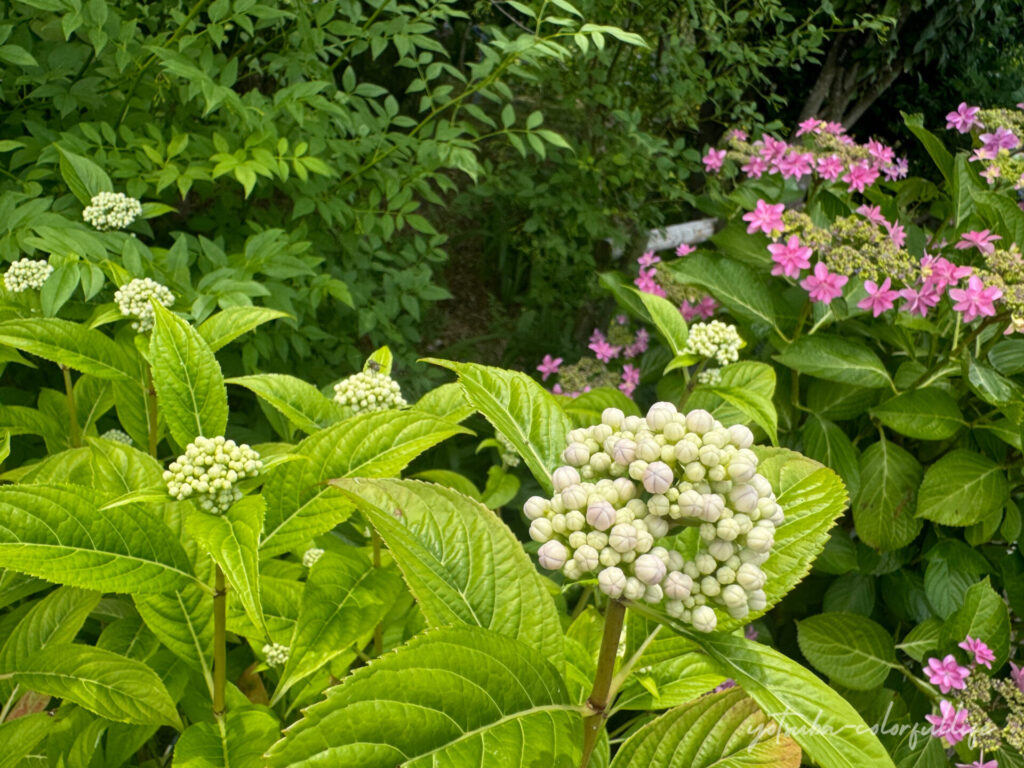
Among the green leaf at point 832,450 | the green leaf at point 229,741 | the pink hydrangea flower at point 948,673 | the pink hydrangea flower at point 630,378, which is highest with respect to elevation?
the green leaf at point 229,741

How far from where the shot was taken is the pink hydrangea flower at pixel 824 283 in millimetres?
2141

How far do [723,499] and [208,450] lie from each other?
0.64 m

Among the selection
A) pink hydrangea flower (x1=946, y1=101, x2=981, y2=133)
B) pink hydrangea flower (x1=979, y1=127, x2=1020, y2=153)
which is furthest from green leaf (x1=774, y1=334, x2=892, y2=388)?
pink hydrangea flower (x1=946, y1=101, x2=981, y2=133)

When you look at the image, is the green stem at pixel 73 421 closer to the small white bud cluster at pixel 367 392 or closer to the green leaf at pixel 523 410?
the small white bud cluster at pixel 367 392

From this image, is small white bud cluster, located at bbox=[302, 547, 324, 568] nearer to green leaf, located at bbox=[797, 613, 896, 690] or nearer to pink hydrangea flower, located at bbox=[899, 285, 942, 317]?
green leaf, located at bbox=[797, 613, 896, 690]

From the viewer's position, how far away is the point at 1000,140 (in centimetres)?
261

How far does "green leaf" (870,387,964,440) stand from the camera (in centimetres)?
210

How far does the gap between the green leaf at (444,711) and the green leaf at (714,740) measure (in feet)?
0.70

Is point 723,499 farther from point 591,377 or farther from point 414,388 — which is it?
point 414,388

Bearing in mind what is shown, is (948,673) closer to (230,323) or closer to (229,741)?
(229,741)

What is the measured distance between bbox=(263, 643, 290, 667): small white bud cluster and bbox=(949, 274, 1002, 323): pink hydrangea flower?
5.97ft

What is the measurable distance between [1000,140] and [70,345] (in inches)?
115

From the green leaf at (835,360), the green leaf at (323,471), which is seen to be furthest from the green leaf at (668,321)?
the green leaf at (323,471)

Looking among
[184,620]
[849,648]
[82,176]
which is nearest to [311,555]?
[184,620]
